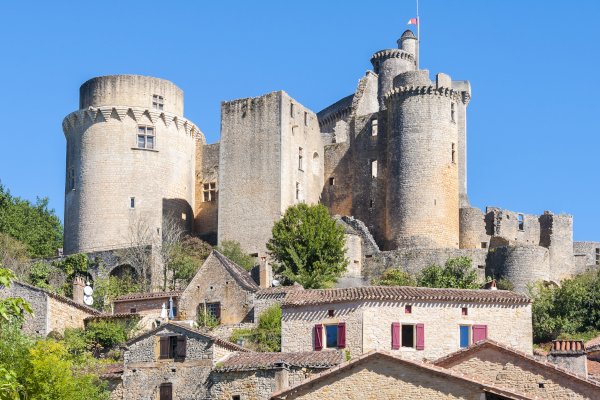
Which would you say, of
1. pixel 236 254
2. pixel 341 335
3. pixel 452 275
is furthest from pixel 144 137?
pixel 341 335

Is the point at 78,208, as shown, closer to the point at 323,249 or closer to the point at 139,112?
the point at 139,112

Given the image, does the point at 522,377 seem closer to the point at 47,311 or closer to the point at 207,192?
the point at 47,311

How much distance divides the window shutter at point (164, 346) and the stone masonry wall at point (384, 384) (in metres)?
12.9

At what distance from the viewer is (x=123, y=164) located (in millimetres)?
71938

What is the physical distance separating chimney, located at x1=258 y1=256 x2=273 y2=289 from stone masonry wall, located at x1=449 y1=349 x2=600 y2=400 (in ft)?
81.7

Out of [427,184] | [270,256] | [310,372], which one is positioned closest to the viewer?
[310,372]

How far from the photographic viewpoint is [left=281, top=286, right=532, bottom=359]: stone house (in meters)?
43.1

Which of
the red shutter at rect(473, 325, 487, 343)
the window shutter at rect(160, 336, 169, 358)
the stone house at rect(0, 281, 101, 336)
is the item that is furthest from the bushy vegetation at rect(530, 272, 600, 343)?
the window shutter at rect(160, 336, 169, 358)

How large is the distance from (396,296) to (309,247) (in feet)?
56.5

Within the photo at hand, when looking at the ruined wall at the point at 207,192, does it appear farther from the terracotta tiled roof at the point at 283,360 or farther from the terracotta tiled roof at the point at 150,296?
the terracotta tiled roof at the point at 283,360

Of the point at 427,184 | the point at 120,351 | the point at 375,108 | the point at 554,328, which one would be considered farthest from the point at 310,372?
the point at 375,108

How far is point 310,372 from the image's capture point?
38.5 metres

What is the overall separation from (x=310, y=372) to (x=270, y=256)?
1052 inches

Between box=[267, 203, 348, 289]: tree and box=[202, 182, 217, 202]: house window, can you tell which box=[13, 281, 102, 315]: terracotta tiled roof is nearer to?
box=[267, 203, 348, 289]: tree
